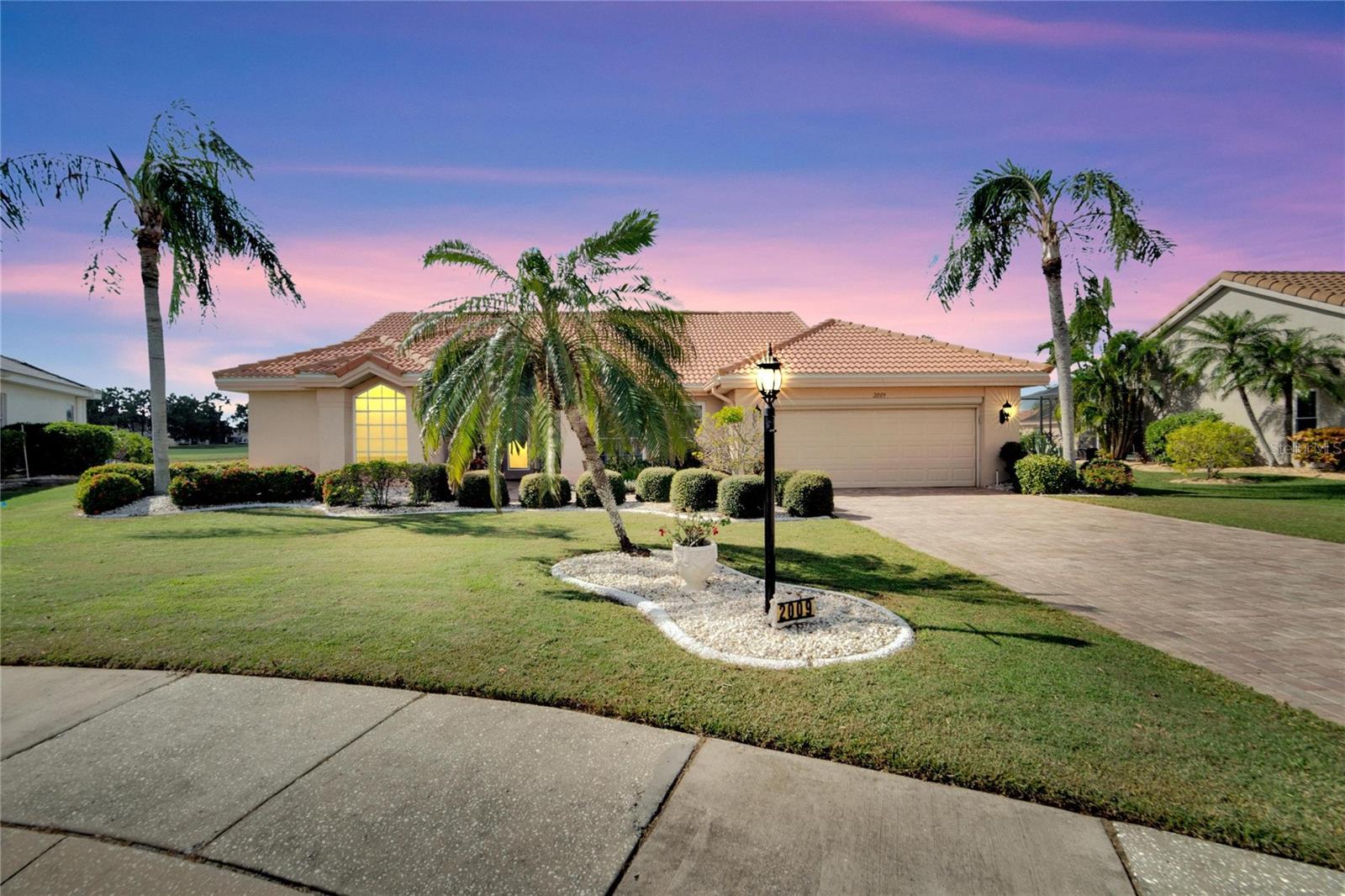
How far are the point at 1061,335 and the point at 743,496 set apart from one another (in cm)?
1100

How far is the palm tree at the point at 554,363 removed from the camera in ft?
26.4

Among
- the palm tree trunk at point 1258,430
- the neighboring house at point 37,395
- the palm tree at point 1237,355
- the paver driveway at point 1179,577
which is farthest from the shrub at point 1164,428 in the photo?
the neighboring house at point 37,395

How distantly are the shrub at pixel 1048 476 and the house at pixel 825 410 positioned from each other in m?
1.49

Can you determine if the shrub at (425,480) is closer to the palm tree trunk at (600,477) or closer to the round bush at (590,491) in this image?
the round bush at (590,491)

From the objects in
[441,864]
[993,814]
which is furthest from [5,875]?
[993,814]

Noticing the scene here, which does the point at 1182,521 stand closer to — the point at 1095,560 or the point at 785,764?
the point at 1095,560

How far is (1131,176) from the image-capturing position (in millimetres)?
15461

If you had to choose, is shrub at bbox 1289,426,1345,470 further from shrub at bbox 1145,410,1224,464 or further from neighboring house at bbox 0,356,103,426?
neighboring house at bbox 0,356,103,426

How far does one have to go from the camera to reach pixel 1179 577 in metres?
7.49

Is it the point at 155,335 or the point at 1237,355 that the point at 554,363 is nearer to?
the point at 155,335

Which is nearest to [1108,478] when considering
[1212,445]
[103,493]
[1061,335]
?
[1061,335]

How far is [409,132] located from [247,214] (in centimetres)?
854

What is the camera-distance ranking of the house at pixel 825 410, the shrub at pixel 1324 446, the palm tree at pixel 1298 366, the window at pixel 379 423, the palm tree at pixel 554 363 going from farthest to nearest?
the palm tree at pixel 1298 366
the shrub at pixel 1324 446
the window at pixel 379 423
the house at pixel 825 410
the palm tree at pixel 554 363

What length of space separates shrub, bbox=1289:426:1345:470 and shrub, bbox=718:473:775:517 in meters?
19.6
